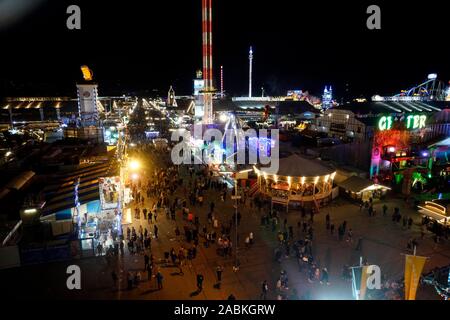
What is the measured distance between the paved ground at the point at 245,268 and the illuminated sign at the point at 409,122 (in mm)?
9684

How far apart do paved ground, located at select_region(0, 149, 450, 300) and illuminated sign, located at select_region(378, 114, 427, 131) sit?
31.8 ft

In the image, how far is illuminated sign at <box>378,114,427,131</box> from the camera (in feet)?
88.3

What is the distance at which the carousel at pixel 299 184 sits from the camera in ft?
72.4

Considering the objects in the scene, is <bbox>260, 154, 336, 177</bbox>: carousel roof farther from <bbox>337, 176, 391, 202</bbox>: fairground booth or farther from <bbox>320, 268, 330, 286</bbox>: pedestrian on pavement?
<bbox>320, 268, 330, 286</bbox>: pedestrian on pavement

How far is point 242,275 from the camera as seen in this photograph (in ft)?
45.9

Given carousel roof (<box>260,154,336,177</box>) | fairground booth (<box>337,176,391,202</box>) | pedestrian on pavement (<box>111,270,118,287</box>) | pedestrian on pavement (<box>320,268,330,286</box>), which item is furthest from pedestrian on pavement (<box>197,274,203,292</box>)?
fairground booth (<box>337,176,391,202</box>)

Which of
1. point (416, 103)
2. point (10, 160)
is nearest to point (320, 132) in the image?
point (416, 103)

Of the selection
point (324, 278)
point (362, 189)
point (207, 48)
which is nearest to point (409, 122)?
point (362, 189)

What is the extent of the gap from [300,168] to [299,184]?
3.91 ft

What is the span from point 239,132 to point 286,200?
44.4 feet

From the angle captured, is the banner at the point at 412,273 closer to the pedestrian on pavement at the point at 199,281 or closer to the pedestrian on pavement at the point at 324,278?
the pedestrian on pavement at the point at 324,278

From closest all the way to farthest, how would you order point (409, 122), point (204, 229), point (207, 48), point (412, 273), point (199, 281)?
point (412, 273) → point (199, 281) → point (204, 229) → point (409, 122) → point (207, 48)

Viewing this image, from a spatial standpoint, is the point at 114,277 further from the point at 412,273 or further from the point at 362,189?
the point at 362,189

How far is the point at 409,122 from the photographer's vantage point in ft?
92.0
